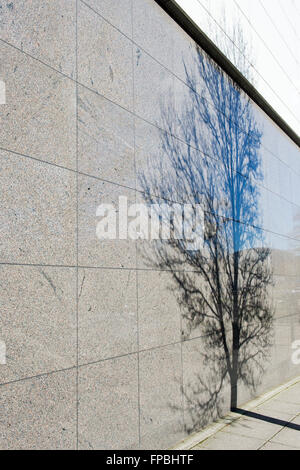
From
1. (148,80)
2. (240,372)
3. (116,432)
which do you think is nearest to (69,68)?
(148,80)

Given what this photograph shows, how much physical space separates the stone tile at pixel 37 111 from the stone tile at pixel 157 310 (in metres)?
1.89

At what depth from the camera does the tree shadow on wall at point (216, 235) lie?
22.3ft

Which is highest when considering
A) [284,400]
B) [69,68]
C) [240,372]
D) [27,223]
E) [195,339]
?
[69,68]

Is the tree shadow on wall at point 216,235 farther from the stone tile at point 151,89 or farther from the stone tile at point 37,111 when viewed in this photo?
the stone tile at point 37,111

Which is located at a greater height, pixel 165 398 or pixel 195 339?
pixel 195 339

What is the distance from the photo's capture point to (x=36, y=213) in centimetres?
446

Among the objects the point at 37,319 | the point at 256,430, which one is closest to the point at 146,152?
the point at 37,319

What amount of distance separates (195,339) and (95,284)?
252 centimetres

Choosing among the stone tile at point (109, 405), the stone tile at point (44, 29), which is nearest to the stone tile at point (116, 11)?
the stone tile at point (44, 29)

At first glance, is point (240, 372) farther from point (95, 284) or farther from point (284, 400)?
point (95, 284)

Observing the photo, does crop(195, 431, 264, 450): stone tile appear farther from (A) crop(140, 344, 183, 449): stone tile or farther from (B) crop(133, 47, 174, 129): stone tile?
(B) crop(133, 47, 174, 129): stone tile

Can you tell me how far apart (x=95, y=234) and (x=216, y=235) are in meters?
3.30

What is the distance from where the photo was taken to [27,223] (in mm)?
4348
